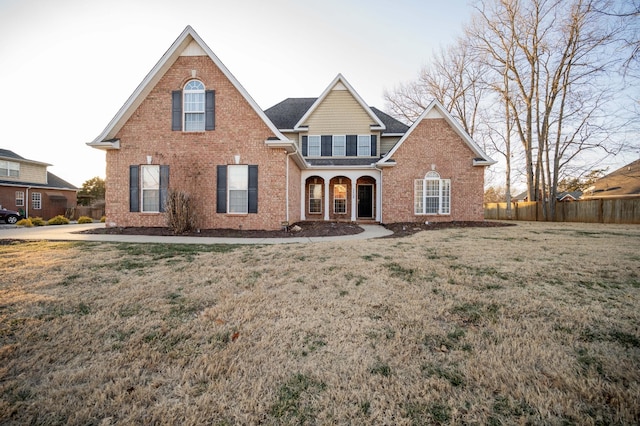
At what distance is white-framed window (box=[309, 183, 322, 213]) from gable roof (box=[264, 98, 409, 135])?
13.0 feet

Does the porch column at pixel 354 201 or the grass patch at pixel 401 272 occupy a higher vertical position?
the porch column at pixel 354 201

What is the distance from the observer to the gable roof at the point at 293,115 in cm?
1727

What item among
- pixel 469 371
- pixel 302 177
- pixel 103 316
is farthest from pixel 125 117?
pixel 469 371

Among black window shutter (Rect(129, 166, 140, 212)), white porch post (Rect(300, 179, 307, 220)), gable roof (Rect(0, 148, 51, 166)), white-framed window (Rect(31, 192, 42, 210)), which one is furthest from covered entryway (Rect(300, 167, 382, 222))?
gable roof (Rect(0, 148, 51, 166))

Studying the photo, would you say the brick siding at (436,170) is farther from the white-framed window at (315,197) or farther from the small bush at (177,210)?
the small bush at (177,210)

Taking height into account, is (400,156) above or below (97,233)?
above

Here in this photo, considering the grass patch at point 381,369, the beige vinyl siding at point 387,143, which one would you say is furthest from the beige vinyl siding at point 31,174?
the grass patch at point 381,369

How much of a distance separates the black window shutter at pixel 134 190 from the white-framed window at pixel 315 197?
8.92 meters

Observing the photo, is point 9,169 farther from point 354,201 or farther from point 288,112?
point 354,201

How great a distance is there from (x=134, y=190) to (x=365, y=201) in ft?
39.1

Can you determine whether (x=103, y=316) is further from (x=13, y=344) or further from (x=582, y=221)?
(x=582, y=221)

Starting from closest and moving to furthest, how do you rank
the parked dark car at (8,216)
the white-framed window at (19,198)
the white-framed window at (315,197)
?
1. the white-framed window at (315,197)
2. the parked dark car at (8,216)
3. the white-framed window at (19,198)

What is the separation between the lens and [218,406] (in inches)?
67.5

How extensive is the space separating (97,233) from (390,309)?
1098 centimetres
